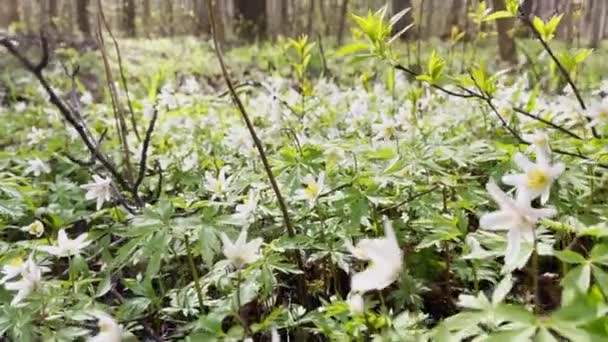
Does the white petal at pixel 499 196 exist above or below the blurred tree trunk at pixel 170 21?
below

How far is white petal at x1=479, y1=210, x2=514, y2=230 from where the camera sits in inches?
40.9

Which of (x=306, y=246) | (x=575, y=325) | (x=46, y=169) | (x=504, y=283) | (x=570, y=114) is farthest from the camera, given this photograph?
A: (x=46, y=169)

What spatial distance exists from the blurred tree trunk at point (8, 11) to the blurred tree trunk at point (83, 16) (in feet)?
6.78

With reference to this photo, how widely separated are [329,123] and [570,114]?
1.34m

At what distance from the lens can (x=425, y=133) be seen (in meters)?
2.61

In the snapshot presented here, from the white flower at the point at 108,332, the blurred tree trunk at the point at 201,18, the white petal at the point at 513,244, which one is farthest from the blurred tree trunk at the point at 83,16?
the white petal at the point at 513,244

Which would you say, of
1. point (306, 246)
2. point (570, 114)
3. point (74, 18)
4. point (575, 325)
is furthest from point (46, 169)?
point (74, 18)

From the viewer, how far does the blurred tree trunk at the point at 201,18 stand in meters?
15.8

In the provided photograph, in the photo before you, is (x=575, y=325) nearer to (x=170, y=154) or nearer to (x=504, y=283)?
(x=504, y=283)

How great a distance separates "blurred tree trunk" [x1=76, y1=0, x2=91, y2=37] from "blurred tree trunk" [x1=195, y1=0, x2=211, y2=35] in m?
2.93

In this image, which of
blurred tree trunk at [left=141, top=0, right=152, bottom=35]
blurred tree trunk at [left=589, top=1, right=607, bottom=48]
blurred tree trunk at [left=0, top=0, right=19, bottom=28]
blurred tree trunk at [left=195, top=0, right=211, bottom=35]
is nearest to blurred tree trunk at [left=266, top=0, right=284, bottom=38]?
blurred tree trunk at [left=195, top=0, right=211, bottom=35]

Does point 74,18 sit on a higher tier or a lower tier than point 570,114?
higher

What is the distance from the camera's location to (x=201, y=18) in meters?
17.6

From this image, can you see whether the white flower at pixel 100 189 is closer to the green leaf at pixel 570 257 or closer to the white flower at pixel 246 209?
the white flower at pixel 246 209
